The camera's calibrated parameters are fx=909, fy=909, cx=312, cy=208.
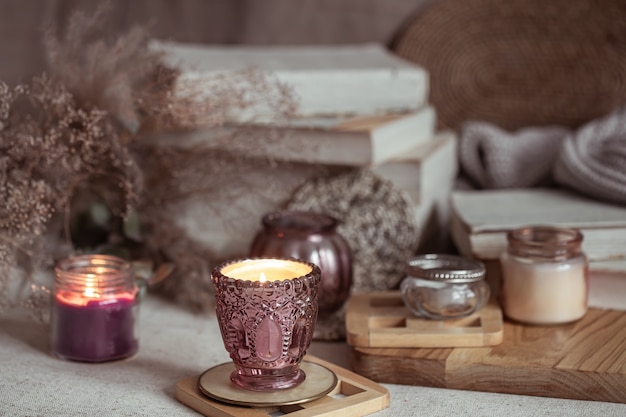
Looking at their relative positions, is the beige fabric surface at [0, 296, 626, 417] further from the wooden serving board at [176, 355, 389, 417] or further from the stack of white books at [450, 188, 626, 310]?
the stack of white books at [450, 188, 626, 310]

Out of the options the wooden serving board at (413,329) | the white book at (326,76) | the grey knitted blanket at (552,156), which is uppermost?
the white book at (326,76)

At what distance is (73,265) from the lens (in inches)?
33.4

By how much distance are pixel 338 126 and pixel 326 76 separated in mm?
114

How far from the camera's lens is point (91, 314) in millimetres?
820

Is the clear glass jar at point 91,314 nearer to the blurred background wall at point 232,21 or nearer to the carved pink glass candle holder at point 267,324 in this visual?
the carved pink glass candle holder at point 267,324

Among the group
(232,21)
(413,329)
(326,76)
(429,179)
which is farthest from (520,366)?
(232,21)

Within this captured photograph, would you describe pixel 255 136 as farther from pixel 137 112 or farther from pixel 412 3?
pixel 412 3

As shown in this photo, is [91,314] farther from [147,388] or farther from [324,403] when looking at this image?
[324,403]

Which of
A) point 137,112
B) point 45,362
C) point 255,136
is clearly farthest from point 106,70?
point 45,362

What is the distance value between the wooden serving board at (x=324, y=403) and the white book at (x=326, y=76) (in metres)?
0.37

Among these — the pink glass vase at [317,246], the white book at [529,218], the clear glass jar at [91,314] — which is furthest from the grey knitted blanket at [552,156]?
the clear glass jar at [91,314]

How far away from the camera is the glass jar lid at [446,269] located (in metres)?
0.82

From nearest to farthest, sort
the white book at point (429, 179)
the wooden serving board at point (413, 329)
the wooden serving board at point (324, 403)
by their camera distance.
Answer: the wooden serving board at point (324, 403)
the wooden serving board at point (413, 329)
the white book at point (429, 179)

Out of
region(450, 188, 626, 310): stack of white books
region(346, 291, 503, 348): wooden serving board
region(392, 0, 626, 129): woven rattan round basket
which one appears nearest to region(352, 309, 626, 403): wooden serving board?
region(346, 291, 503, 348): wooden serving board
